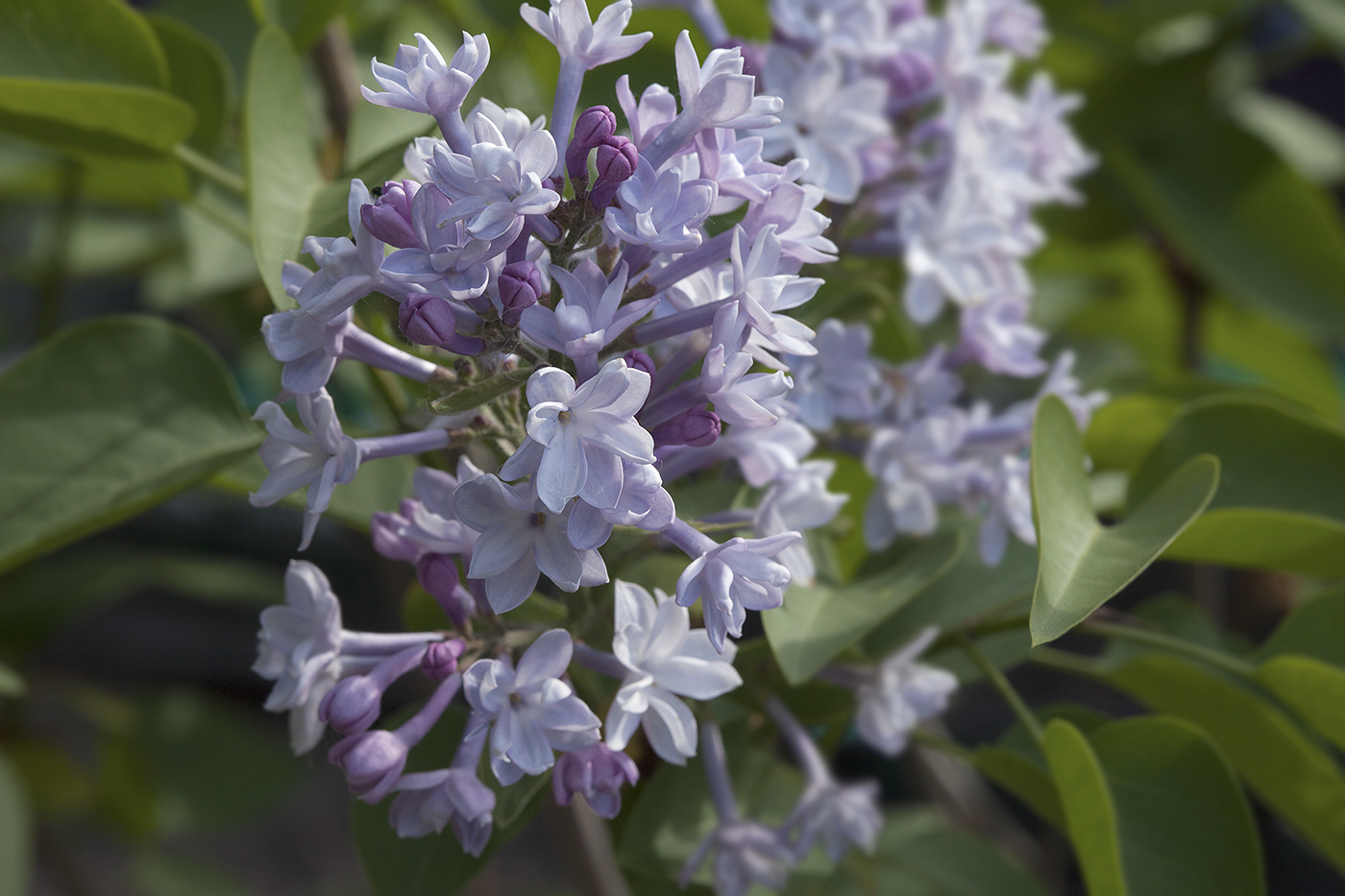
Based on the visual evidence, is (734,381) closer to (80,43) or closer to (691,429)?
(691,429)

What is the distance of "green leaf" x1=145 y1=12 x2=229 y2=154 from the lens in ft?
2.85

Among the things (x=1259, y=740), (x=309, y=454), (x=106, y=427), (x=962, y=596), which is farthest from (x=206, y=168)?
(x=1259, y=740)

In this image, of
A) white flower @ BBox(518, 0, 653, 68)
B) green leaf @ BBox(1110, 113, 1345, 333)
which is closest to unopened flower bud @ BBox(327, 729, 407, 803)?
white flower @ BBox(518, 0, 653, 68)

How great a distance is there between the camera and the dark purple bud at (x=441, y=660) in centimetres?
52

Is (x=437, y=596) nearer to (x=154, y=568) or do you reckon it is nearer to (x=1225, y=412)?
(x=1225, y=412)

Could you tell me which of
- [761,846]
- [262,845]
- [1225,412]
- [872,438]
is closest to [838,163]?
[872,438]

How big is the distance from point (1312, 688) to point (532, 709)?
49 centimetres

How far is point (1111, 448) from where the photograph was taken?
32.9 inches

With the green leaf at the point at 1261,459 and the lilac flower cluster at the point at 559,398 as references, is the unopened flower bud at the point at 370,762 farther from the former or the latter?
the green leaf at the point at 1261,459

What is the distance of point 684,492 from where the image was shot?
63cm

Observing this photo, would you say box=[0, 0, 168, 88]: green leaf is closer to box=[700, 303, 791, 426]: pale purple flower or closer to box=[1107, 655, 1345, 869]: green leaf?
box=[700, 303, 791, 426]: pale purple flower

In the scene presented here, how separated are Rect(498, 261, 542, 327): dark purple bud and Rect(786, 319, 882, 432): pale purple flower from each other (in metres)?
0.22

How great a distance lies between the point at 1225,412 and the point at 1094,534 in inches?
8.5

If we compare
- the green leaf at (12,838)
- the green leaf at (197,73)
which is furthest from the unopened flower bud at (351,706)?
the green leaf at (12,838)
